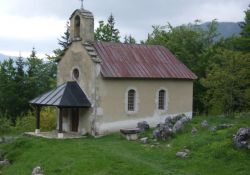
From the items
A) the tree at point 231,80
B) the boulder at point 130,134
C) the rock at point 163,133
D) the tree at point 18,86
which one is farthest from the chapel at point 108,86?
the tree at point 18,86

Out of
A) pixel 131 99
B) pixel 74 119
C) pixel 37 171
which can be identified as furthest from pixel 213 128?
pixel 74 119

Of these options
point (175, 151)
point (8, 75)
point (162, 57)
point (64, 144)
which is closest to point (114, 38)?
point (8, 75)

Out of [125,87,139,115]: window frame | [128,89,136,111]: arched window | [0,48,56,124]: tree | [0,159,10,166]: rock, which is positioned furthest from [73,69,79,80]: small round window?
[0,48,56,124]: tree

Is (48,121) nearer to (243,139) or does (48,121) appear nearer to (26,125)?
A: (26,125)

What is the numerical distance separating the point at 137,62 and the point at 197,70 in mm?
13150

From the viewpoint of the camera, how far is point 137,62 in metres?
31.8

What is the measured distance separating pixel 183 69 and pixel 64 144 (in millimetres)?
12970

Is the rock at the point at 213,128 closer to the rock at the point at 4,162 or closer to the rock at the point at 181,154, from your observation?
the rock at the point at 181,154

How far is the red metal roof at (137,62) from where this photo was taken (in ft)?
98.0

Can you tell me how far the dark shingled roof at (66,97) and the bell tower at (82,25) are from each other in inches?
127

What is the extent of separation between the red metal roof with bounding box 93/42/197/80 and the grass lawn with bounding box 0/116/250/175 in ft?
17.6

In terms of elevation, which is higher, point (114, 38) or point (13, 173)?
point (114, 38)

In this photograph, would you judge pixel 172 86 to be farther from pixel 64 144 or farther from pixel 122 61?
pixel 64 144

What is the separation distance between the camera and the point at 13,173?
2184 centimetres
